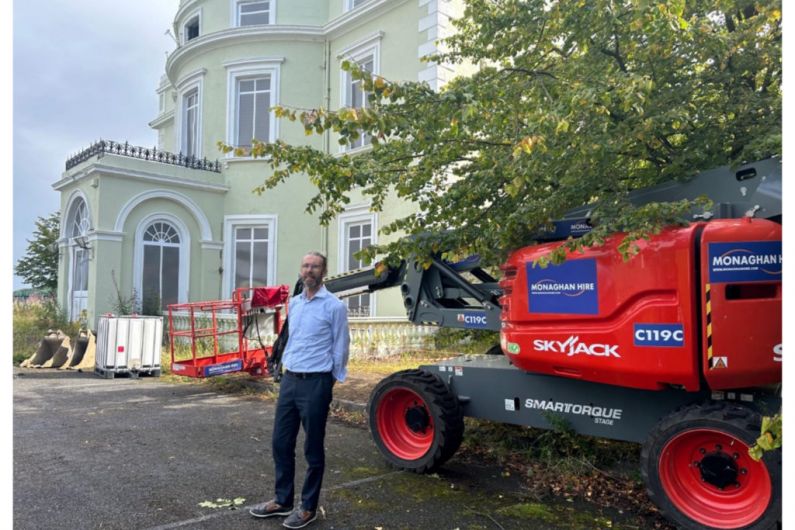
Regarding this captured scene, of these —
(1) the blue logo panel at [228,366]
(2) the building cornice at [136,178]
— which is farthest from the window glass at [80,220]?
(1) the blue logo panel at [228,366]

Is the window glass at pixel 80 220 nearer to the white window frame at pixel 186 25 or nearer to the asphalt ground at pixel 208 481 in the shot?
the white window frame at pixel 186 25

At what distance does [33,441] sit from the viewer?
7.00 m

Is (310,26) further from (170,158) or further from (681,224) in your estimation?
(681,224)

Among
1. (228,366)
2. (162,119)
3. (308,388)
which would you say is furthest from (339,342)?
(162,119)

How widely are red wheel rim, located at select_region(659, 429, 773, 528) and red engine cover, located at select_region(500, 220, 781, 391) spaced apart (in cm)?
42

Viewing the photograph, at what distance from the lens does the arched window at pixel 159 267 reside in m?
16.8

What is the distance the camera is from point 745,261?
410 cm

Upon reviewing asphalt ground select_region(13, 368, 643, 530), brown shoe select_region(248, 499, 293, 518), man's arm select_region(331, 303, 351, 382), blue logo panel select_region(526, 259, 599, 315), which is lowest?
asphalt ground select_region(13, 368, 643, 530)

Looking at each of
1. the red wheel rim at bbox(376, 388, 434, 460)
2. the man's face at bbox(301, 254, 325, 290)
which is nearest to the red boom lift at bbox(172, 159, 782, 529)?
the red wheel rim at bbox(376, 388, 434, 460)

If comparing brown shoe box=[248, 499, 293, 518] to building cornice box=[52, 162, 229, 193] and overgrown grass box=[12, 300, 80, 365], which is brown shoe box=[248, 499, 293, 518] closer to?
overgrown grass box=[12, 300, 80, 365]

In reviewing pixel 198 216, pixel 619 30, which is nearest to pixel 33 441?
pixel 619 30

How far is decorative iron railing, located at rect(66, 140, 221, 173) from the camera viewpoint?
1636 cm

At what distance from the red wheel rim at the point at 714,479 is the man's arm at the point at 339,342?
2444mm

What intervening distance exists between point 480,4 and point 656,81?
2.25 m
